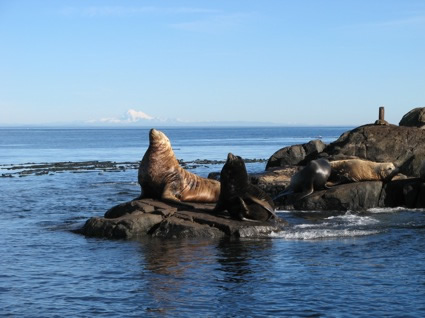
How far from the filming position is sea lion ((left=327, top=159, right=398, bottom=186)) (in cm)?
1933

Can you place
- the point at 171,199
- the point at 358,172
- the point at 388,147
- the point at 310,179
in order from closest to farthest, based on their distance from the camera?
the point at 171,199 < the point at 310,179 < the point at 358,172 < the point at 388,147

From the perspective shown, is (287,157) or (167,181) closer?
(167,181)

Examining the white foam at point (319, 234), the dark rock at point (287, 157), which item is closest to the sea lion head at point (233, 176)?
the white foam at point (319, 234)

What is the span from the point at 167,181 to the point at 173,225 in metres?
2.07

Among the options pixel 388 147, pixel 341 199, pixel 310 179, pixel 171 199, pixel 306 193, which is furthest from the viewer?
pixel 388 147

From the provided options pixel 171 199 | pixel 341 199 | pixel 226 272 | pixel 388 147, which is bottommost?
pixel 226 272

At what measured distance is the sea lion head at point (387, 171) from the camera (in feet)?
63.8

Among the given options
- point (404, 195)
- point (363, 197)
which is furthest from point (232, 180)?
point (404, 195)

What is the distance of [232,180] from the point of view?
14398 mm

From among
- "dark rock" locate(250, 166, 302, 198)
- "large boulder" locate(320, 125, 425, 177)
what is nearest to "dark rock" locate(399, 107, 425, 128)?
"large boulder" locate(320, 125, 425, 177)

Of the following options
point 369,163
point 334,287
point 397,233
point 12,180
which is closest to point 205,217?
point 397,233

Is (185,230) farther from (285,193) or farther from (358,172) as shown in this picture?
(358,172)

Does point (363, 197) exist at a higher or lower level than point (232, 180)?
lower

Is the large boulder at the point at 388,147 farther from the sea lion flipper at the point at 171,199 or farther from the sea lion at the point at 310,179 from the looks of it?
the sea lion flipper at the point at 171,199
